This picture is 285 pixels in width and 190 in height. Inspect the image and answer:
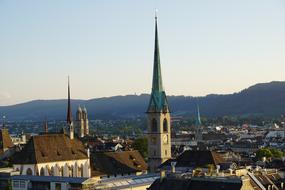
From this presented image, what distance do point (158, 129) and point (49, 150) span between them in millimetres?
18137

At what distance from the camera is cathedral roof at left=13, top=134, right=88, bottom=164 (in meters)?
66.1

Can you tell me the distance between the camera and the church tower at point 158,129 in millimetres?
81188

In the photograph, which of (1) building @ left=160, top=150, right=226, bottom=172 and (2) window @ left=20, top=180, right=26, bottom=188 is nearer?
(2) window @ left=20, top=180, right=26, bottom=188

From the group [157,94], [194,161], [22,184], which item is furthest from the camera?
[157,94]

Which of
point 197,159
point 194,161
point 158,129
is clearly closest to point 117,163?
point 194,161

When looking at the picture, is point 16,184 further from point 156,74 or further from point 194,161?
point 156,74

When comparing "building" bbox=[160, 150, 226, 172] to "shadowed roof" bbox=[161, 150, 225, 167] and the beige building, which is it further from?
the beige building

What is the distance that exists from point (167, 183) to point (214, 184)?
3.63 m

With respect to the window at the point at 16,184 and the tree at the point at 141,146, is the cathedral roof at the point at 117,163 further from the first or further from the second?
the tree at the point at 141,146

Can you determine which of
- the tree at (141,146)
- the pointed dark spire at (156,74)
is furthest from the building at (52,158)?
the tree at (141,146)

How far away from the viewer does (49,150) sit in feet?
223

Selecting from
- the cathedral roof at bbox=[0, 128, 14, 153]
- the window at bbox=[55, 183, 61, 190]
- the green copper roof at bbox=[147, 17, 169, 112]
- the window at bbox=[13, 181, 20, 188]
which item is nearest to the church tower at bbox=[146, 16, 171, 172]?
the green copper roof at bbox=[147, 17, 169, 112]

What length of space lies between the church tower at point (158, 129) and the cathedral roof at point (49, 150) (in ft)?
38.2

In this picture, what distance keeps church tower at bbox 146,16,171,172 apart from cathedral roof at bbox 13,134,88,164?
11645 mm
